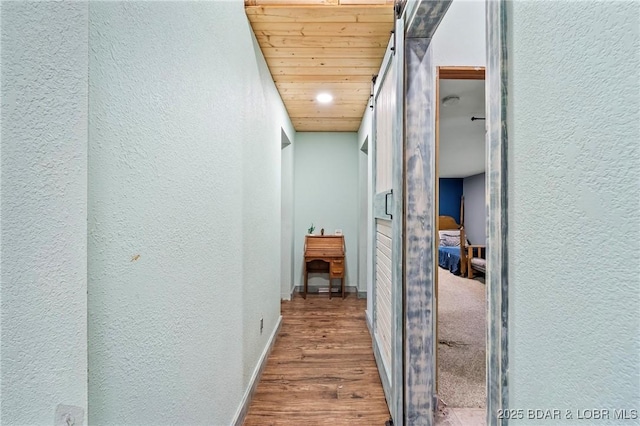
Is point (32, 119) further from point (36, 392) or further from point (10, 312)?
point (36, 392)

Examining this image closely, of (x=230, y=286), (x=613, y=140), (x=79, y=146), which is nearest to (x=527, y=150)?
(x=613, y=140)

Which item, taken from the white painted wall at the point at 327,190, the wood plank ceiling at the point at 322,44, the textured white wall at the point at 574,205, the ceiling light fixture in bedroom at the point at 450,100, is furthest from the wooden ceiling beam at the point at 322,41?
the white painted wall at the point at 327,190

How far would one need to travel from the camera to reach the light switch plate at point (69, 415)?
0.45 m

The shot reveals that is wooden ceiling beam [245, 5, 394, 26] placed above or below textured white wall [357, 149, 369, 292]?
A: above

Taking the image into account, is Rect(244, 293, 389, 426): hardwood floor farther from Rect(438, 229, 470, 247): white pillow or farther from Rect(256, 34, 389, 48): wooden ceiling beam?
Rect(438, 229, 470, 247): white pillow

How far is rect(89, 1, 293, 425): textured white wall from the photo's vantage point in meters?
0.62

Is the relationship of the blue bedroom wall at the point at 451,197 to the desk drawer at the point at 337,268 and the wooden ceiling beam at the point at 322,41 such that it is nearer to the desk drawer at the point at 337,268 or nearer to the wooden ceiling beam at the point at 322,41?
the desk drawer at the point at 337,268

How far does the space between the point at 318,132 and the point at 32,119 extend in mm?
3673

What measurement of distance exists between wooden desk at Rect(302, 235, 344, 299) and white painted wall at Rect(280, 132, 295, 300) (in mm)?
242

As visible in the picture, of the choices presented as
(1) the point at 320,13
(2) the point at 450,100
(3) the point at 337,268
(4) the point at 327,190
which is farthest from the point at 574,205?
(4) the point at 327,190

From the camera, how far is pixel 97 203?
61cm

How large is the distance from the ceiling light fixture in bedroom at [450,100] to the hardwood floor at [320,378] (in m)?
2.58

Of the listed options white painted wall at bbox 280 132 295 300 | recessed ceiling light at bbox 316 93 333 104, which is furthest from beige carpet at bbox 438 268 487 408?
recessed ceiling light at bbox 316 93 333 104

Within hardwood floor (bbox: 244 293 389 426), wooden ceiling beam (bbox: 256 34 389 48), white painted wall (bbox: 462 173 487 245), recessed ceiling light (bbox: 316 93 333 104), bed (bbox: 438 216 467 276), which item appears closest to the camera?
hardwood floor (bbox: 244 293 389 426)
